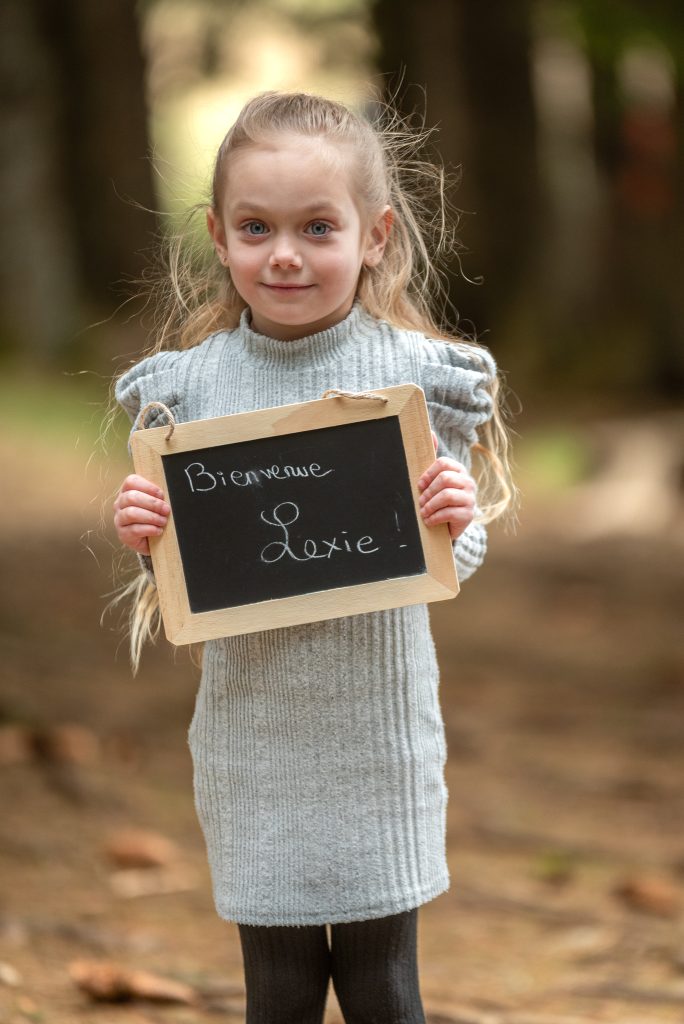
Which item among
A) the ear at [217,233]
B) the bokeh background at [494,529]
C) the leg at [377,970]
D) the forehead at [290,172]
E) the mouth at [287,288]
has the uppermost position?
the forehead at [290,172]

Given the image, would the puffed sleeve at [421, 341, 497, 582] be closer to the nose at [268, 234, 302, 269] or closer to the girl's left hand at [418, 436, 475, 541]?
the girl's left hand at [418, 436, 475, 541]

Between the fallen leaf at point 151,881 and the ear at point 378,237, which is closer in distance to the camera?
the ear at point 378,237

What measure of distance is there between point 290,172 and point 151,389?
452 mm

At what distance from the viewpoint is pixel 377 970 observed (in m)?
2.27

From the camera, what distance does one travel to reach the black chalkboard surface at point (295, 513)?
7.09ft

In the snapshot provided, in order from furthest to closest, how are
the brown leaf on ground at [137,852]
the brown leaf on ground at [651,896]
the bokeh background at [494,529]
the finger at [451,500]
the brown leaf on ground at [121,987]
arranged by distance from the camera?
the brown leaf on ground at [137,852] < the brown leaf on ground at [651,896] < the bokeh background at [494,529] < the brown leaf on ground at [121,987] < the finger at [451,500]

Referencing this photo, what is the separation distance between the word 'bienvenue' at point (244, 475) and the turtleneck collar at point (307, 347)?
197 millimetres

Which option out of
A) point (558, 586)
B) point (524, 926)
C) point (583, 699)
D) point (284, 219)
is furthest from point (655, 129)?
point (284, 219)

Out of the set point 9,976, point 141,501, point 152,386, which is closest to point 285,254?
point 152,386

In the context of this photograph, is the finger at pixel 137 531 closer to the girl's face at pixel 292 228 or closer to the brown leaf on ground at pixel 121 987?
the girl's face at pixel 292 228

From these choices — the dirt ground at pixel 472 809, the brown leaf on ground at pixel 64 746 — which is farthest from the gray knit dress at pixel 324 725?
the brown leaf on ground at pixel 64 746

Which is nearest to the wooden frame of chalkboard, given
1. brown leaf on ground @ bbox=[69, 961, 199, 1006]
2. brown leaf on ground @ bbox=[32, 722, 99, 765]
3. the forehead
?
the forehead

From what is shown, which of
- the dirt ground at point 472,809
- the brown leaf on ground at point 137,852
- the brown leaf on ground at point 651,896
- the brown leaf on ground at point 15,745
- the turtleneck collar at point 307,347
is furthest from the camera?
the brown leaf on ground at point 15,745

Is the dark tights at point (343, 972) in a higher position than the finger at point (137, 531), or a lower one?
lower
